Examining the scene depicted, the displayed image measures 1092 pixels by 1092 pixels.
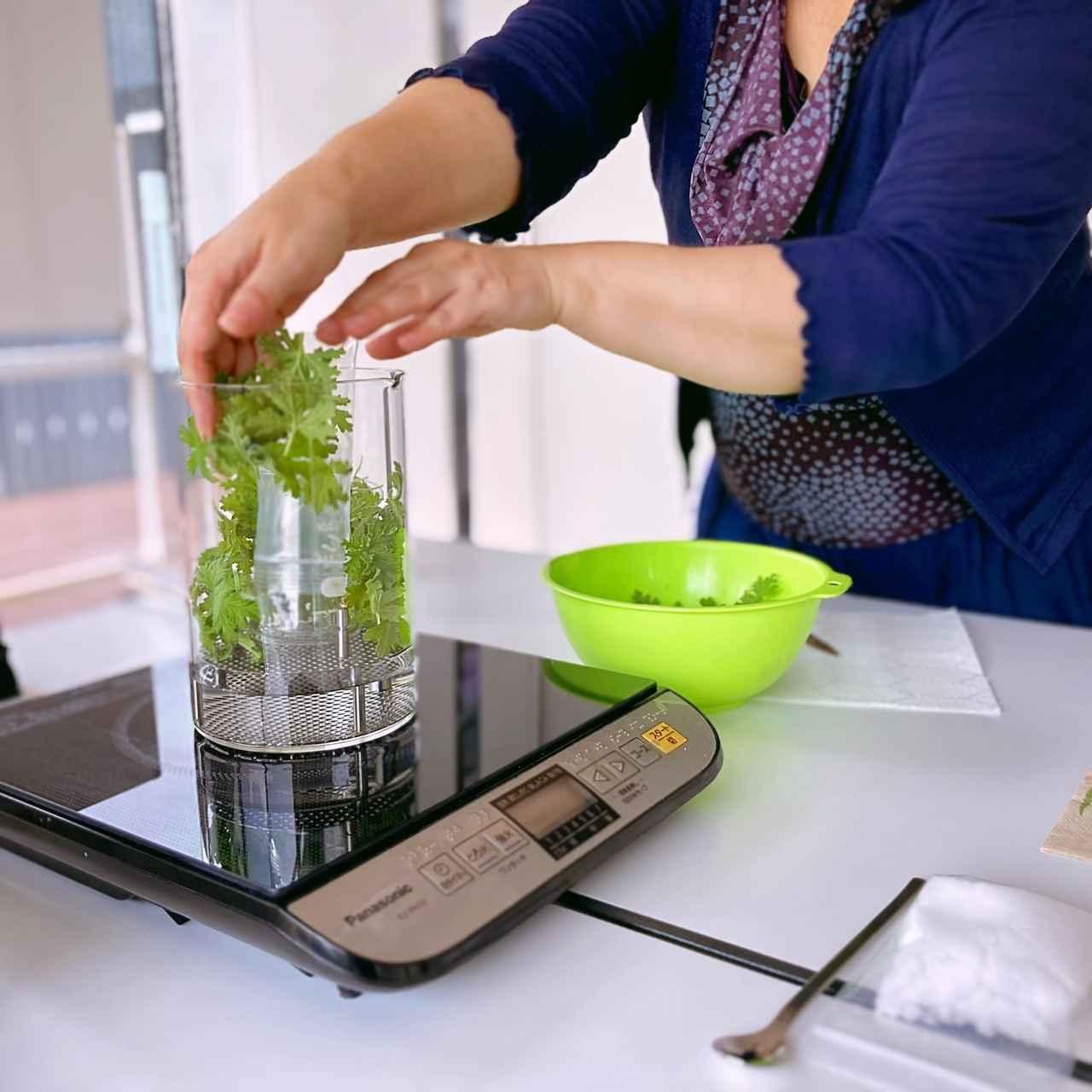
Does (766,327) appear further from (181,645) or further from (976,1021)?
(181,645)

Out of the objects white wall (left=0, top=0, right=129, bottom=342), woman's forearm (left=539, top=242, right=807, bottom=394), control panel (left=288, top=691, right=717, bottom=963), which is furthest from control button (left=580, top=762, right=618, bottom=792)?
white wall (left=0, top=0, right=129, bottom=342)

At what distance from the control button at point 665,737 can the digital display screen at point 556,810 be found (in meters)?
0.07

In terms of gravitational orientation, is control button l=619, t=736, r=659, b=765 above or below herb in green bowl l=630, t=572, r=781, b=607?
below

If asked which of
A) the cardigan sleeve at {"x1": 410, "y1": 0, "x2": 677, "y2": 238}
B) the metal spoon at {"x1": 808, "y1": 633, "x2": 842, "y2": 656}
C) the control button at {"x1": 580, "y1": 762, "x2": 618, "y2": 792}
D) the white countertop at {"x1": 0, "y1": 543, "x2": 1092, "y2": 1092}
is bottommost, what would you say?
the white countertop at {"x1": 0, "y1": 543, "x2": 1092, "y2": 1092}

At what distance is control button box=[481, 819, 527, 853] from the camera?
60cm

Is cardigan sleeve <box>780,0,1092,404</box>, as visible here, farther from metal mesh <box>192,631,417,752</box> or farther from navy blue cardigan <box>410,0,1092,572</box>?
metal mesh <box>192,631,417,752</box>

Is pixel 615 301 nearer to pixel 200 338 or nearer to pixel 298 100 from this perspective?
pixel 200 338

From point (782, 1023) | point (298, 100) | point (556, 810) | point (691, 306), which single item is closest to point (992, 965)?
point (782, 1023)

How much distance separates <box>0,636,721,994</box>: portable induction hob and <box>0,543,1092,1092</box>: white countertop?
0.03 metres

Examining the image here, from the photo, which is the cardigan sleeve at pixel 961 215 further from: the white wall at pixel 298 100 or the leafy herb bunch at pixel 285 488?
the white wall at pixel 298 100

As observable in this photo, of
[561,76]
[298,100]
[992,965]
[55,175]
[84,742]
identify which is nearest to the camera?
[992,965]

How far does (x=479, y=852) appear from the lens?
0.59 m

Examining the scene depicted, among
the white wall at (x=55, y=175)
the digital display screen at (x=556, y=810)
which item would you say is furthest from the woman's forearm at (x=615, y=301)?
the white wall at (x=55, y=175)

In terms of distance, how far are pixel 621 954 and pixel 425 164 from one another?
507 mm
